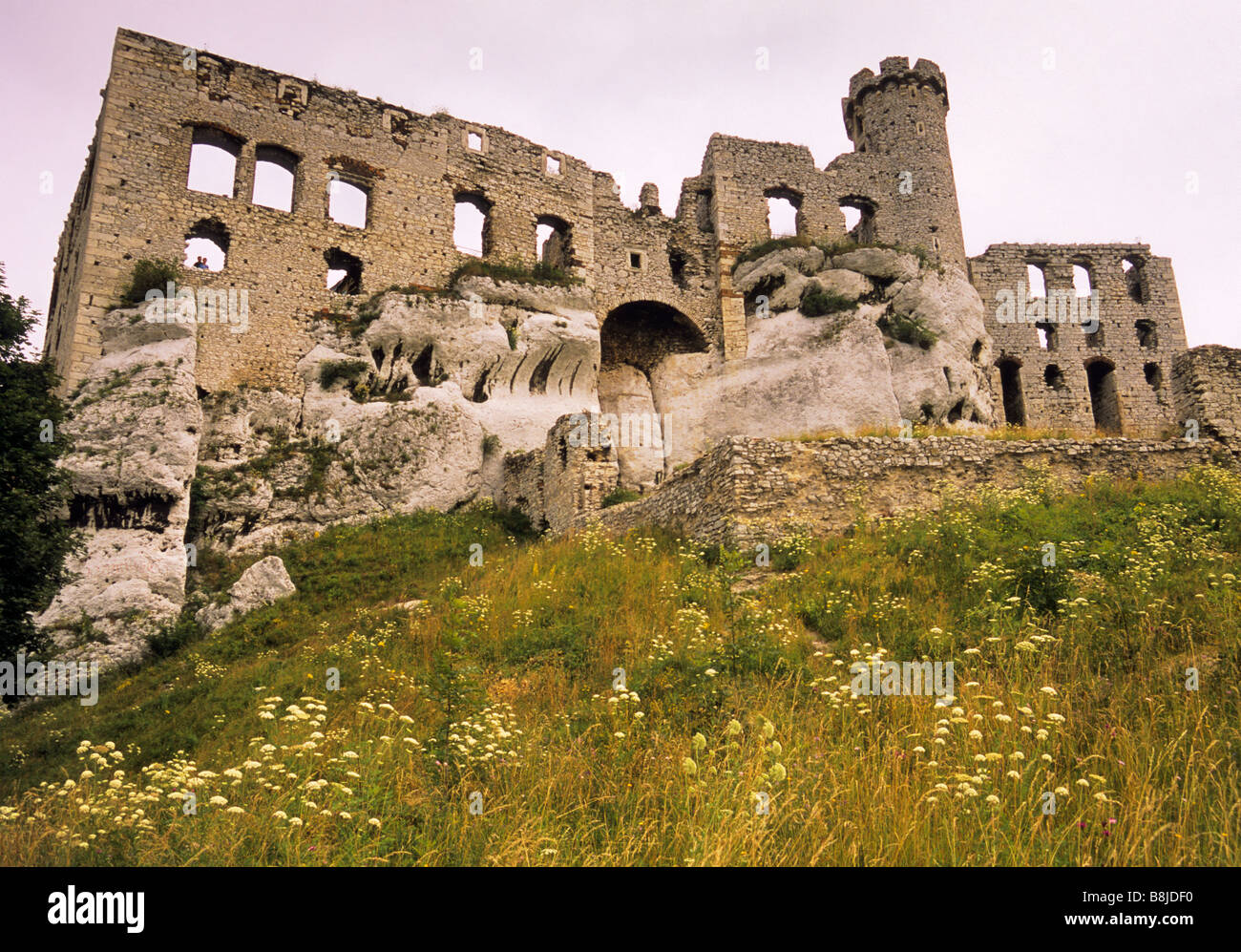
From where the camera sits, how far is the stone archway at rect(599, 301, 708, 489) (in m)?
26.5

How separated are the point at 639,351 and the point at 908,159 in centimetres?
1279

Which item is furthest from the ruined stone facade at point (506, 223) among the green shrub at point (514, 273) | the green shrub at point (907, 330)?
the green shrub at point (907, 330)

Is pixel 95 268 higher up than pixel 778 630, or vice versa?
pixel 95 268

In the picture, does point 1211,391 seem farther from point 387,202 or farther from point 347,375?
point 387,202

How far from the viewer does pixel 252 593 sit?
1520 cm

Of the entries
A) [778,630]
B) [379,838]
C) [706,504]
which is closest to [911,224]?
[706,504]

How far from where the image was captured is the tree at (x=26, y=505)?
11.3 metres

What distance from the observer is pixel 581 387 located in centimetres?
2452

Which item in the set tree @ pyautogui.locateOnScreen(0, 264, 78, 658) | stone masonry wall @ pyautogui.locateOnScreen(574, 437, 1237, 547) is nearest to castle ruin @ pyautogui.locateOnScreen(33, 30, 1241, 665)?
stone masonry wall @ pyautogui.locateOnScreen(574, 437, 1237, 547)

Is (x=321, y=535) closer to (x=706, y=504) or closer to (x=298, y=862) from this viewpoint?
(x=706, y=504)

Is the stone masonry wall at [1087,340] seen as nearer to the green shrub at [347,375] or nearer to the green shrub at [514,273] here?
the green shrub at [514,273]

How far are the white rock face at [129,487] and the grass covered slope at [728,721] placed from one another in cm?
231
